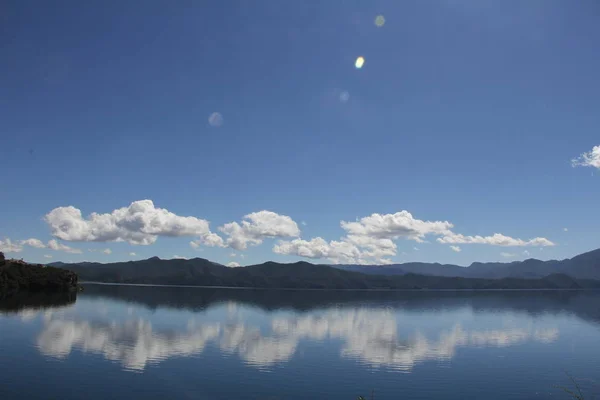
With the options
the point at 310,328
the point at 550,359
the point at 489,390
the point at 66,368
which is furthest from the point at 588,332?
the point at 66,368

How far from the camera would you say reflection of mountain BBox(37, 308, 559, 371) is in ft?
231

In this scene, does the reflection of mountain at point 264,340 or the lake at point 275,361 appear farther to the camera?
the reflection of mountain at point 264,340

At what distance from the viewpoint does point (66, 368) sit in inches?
2227

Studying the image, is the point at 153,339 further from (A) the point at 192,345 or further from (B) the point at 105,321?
(B) the point at 105,321

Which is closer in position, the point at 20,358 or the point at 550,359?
the point at 20,358

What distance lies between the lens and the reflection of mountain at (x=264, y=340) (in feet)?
231

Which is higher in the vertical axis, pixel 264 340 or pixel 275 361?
pixel 275 361

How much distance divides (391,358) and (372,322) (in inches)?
2504

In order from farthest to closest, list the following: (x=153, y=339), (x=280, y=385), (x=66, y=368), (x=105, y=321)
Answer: (x=105, y=321), (x=153, y=339), (x=66, y=368), (x=280, y=385)

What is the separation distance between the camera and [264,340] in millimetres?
91062

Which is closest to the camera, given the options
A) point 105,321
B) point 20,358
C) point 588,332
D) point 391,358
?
point 20,358

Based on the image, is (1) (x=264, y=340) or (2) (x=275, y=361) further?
(1) (x=264, y=340)

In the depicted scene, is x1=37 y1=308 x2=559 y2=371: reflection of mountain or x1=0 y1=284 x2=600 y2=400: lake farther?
x1=37 y1=308 x2=559 y2=371: reflection of mountain

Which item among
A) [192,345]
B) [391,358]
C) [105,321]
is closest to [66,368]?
[192,345]
